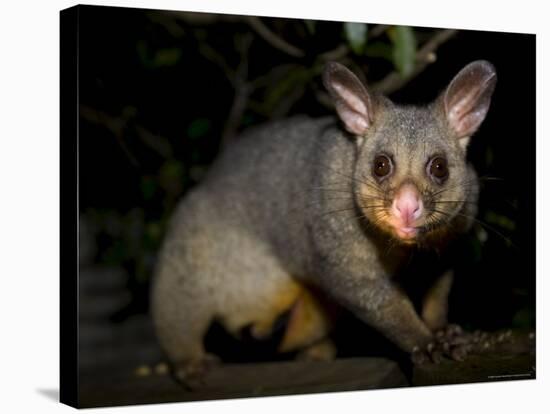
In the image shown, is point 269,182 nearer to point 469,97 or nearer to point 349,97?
point 349,97

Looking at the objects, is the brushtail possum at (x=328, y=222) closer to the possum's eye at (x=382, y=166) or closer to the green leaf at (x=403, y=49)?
the possum's eye at (x=382, y=166)

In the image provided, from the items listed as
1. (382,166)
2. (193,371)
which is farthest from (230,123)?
(193,371)

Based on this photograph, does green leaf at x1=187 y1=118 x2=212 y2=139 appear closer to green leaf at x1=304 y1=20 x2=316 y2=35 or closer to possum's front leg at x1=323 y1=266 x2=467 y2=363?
green leaf at x1=304 y1=20 x2=316 y2=35

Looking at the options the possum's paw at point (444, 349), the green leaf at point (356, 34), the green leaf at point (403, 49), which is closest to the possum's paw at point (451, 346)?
the possum's paw at point (444, 349)

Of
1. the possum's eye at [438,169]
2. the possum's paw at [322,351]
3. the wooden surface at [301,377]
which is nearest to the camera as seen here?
the possum's eye at [438,169]

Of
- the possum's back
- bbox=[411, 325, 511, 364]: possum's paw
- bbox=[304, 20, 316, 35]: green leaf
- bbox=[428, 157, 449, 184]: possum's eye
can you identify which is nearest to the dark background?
bbox=[304, 20, 316, 35]: green leaf

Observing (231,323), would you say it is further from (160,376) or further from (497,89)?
(497,89)
